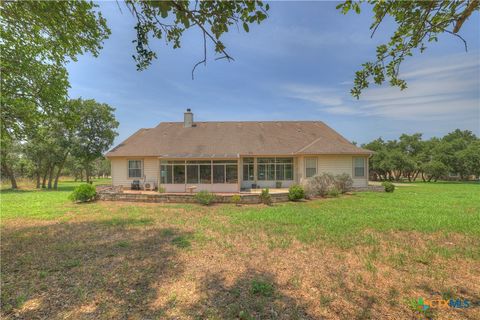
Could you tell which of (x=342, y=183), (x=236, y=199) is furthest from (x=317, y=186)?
(x=236, y=199)

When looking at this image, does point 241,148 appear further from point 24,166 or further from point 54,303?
point 24,166

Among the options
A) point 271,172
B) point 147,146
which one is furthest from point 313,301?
point 147,146

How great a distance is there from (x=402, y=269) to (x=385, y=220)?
414 cm

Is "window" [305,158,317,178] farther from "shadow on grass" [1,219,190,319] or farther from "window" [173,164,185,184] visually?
"shadow on grass" [1,219,190,319]

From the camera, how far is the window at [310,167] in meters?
18.1

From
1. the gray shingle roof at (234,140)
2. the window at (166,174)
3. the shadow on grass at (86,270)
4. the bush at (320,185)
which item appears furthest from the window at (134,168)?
the bush at (320,185)

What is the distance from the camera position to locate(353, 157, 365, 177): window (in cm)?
1809

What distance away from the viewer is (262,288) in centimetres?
380

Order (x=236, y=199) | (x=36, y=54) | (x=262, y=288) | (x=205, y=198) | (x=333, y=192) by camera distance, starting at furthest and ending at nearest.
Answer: (x=333, y=192) → (x=236, y=199) → (x=205, y=198) → (x=36, y=54) → (x=262, y=288)

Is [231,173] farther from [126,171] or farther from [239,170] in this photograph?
[126,171]

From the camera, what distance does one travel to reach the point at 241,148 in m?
20.1

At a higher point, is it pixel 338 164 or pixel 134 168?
pixel 338 164

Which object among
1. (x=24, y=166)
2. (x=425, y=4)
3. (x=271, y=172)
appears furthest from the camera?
(x=24, y=166)

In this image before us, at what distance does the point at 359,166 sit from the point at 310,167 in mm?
3826
